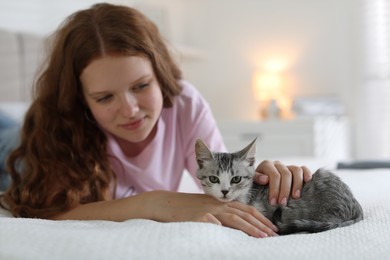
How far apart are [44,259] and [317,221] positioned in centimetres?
53

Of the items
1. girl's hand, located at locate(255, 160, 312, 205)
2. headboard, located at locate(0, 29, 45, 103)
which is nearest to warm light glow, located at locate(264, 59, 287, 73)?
headboard, located at locate(0, 29, 45, 103)

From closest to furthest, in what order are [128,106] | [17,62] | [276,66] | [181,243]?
[181,243], [128,106], [17,62], [276,66]

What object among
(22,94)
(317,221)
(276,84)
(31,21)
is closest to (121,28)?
(317,221)

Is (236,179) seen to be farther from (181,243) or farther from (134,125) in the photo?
(134,125)

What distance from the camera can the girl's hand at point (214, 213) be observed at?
0.96 m

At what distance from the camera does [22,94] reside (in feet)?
9.14

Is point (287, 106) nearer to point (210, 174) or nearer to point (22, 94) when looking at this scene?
point (22, 94)

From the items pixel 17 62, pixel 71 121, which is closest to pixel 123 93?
pixel 71 121

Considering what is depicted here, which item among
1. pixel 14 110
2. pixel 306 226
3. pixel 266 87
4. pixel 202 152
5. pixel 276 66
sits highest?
pixel 202 152

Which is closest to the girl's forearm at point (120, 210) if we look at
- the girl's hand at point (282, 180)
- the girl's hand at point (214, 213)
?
the girl's hand at point (214, 213)

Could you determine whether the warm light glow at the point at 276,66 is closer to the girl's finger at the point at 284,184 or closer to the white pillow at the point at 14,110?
the white pillow at the point at 14,110

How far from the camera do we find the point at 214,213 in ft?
3.34

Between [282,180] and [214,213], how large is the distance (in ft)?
0.55

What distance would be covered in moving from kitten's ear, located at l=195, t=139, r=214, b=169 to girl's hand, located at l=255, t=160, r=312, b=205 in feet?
0.41
